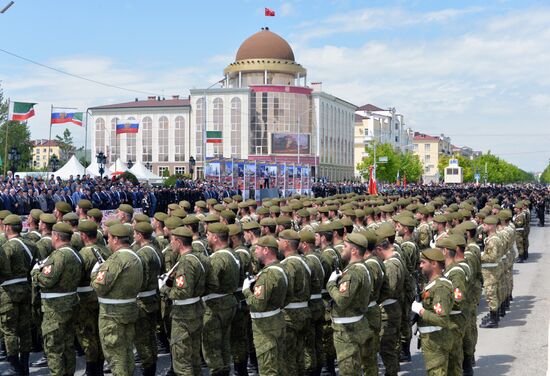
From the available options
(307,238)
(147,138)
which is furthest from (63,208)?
(147,138)

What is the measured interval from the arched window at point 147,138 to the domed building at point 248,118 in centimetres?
13

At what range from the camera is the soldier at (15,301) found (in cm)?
843

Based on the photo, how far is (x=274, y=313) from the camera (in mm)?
7207

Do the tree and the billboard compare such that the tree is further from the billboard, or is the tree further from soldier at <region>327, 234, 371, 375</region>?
soldier at <region>327, 234, 371, 375</region>

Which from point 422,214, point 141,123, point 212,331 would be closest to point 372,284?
point 212,331

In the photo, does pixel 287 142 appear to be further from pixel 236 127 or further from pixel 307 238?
pixel 307 238

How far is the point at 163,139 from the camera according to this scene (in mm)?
89438

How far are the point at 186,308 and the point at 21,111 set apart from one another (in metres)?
31.3

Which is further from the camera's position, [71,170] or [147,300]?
[71,170]

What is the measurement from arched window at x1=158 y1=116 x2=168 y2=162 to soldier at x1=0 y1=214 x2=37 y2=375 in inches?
3197

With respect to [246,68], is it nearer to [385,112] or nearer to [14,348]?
[385,112]

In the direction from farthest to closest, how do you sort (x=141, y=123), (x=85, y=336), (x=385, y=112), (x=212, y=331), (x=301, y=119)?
(x=385, y=112) → (x=141, y=123) → (x=301, y=119) → (x=85, y=336) → (x=212, y=331)

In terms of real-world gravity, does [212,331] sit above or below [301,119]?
below

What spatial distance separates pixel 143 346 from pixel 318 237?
274cm
